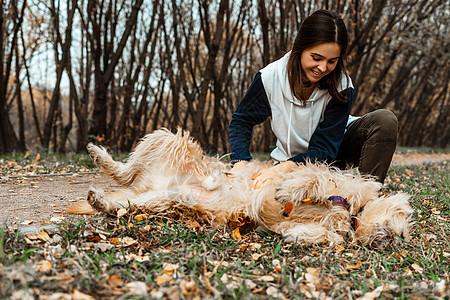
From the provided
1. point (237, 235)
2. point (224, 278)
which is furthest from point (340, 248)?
point (224, 278)

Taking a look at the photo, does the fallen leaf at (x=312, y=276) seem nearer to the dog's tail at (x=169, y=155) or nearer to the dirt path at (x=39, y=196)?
the dog's tail at (x=169, y=155)

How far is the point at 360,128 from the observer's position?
3211 millimetres

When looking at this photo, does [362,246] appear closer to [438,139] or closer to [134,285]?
[134,285]

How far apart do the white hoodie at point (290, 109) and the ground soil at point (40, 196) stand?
5.22 feet

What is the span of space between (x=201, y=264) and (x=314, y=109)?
1797 millimetres

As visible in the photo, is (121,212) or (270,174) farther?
(270,174)

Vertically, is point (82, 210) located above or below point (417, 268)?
above

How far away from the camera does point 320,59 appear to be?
264 centimetres

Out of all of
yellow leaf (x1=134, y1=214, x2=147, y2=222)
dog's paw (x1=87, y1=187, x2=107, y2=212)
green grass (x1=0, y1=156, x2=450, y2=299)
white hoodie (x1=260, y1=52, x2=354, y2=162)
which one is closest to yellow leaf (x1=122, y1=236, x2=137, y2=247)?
green grass (x1=0, y1=156, x2=450, y2=299)

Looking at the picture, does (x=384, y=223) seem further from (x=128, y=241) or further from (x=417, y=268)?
(x=128, y=241)

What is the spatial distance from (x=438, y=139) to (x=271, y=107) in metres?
20.5

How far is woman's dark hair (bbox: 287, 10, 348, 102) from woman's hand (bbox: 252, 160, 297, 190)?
2.44 ft

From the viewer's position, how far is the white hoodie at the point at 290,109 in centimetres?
297

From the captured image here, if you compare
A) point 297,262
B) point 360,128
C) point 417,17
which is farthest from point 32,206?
point 417,17
